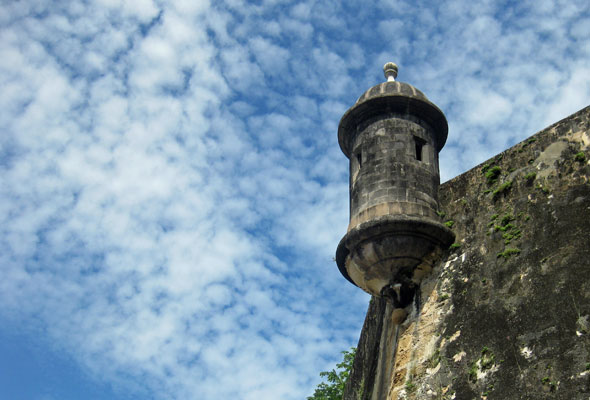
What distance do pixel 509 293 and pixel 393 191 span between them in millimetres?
2527

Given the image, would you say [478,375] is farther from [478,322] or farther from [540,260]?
[540,260]

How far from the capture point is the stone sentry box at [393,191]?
9.97m

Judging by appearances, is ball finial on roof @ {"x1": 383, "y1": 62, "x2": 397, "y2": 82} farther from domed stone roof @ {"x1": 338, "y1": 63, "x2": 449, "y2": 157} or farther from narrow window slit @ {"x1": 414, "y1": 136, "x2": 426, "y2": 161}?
narrow window slit @ {"x1": 414, "y1": 136, "x2": 426, "y2": 161}

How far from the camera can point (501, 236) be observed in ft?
30.6

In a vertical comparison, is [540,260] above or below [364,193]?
below

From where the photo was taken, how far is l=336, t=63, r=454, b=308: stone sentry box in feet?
32.7

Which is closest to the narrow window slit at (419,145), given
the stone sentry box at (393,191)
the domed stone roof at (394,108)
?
the stone sentry box at (393,191)

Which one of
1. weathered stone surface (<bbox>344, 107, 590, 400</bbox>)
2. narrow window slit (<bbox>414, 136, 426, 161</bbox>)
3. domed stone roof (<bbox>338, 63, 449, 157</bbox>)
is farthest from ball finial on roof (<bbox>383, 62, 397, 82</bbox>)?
weathered stone surface (<bbox>344, 107, 590, 400</bbox>)

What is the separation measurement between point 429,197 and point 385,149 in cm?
110

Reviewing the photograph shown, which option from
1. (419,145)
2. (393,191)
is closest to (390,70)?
(419,145)

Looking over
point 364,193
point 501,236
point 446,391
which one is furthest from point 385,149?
point 446,391

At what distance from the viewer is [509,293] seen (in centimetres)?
862

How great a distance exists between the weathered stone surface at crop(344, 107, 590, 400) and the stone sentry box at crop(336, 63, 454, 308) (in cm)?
32

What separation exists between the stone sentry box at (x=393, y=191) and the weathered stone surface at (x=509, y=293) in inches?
12.7
